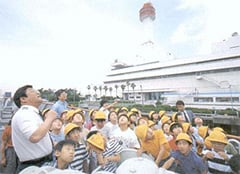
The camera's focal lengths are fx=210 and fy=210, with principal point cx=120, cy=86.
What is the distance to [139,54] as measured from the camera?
162 feet

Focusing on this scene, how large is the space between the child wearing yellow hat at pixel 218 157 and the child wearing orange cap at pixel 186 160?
5.2 inches

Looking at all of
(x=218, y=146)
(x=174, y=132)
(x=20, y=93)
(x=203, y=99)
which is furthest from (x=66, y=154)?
(x=203, y=99)

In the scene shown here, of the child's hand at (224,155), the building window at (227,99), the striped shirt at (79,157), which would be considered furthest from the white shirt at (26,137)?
the building window at (227,99)

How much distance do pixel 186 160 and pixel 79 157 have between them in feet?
3.27

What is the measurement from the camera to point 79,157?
1928 mm

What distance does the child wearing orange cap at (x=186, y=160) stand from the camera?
1.93 m

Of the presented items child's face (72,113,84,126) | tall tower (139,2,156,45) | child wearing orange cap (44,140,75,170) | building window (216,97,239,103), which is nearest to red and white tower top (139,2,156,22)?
tall tower (139,2,156,45)

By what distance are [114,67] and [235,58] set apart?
2959 cm

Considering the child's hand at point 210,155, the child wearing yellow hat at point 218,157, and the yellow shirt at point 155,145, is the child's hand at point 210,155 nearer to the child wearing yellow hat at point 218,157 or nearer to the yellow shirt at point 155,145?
the child wearing yellow hat at point 218,157

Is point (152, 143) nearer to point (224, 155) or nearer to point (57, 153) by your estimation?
point (224, 155)

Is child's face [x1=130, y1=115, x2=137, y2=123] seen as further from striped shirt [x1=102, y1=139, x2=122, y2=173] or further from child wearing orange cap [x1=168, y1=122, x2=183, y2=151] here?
striped shirt [x1=102, y1=139, x2=122, y2=173]

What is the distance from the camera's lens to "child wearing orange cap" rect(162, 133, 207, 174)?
1.93 m

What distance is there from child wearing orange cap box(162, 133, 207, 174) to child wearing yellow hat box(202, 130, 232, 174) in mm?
131

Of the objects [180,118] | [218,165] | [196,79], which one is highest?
[196,79]
